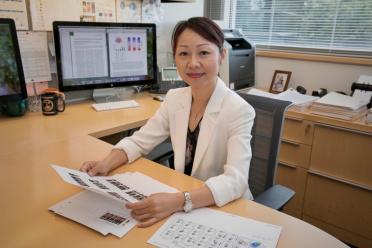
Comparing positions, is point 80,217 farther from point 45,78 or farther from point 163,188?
point 45,78

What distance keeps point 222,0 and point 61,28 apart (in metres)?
1.71

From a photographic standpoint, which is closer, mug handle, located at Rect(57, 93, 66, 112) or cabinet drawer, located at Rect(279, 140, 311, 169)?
mug handle, located at Rect(57, 93, 66, 112)

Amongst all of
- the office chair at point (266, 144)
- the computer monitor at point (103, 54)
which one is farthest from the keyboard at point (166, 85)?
the office chair at point (266, 144)

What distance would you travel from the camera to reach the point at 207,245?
77 centimetres

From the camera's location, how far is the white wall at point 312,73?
2.32 metres

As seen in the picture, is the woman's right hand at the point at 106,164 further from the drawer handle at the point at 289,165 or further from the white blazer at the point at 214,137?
the drawer handle at the point at 289,165

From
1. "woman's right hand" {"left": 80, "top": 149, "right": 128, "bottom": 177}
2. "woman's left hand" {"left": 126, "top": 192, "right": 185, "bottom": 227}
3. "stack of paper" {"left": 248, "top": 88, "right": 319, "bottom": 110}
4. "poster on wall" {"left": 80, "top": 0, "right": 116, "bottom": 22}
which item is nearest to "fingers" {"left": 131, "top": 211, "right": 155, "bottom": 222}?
"woman's left hand" {"left": 126, "top": 192, "right": 185, "bottom": 227}

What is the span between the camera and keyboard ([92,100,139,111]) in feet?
6.34

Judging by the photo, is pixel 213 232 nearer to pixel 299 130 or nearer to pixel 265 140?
pixel 265 140

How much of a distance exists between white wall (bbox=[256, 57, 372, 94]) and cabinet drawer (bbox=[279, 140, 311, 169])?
2.16ft

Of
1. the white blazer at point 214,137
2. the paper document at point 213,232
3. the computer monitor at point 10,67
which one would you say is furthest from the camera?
the computer monitor at point 10,67

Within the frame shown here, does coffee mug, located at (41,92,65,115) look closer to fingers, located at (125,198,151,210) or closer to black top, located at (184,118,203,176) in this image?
black top, located at (184,118,203,176)

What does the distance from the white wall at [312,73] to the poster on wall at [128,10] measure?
113 cm

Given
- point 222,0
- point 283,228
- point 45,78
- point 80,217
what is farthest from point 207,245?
point 222,0
